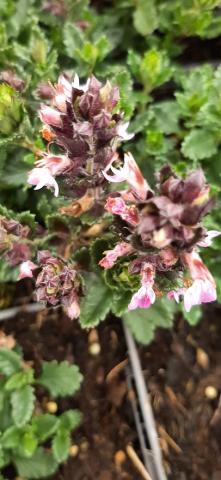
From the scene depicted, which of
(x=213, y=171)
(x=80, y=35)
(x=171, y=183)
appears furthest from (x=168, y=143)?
(x=171, y=183)

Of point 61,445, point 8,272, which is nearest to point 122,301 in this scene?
point 8,272

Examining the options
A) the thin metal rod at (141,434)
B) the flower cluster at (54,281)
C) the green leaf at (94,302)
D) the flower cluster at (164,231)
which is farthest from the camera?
the thin metal rod at (141,434)

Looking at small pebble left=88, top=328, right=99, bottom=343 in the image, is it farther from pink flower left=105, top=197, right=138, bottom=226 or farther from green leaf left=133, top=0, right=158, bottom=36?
green leaf left=133, top=0, right=158, bottom=36

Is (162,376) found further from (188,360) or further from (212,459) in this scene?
(212,459)

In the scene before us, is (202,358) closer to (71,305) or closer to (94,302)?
(94,302)

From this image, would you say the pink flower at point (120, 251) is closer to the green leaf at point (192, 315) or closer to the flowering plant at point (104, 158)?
the flowering plant at point (104, 158)

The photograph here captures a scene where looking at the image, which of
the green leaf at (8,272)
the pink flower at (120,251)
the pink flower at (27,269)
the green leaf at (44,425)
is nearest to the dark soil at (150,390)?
the green leaf at (44,425)
